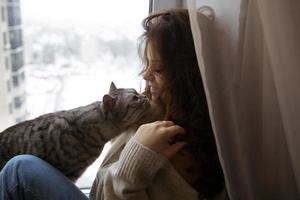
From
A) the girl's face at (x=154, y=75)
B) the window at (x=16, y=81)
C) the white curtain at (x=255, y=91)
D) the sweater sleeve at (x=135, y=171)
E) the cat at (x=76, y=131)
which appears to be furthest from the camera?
the window at (x=16, y=81)

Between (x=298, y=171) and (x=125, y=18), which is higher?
(x=125, y=18)

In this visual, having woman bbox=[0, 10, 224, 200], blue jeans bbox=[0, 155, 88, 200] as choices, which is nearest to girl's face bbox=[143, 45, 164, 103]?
woman bbox=[0, 10, 224, 200]

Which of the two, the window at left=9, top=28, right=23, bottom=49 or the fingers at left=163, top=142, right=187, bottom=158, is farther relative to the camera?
the window at left=9, top=28, right=23, bottom=49

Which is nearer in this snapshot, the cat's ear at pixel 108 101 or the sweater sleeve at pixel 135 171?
the sweater sleeve at pixel 135 171

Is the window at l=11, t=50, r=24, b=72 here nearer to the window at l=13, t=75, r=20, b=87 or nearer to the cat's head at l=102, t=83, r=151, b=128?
the window at l=13, t=75, r=20, b=87

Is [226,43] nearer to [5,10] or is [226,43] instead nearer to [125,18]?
[125,18]

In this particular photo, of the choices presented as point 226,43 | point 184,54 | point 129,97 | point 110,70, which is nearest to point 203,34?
point 226,43

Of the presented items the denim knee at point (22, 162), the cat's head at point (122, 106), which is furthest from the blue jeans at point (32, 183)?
the cat's head at point (122, 106)

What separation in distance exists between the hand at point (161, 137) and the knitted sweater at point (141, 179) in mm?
13

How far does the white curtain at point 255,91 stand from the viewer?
2.19ft

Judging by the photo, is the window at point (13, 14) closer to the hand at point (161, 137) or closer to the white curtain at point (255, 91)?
the hand at point (161, 137)

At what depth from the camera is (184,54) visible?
0.91 m

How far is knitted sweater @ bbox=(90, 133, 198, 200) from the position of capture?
0.85 meters

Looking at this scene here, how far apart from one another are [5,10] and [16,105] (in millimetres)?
334
